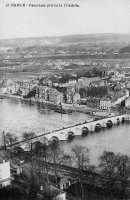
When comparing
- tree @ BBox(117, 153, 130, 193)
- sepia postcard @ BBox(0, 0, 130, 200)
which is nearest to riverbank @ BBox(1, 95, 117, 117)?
sepia postcard @ BBox(0, 0, 130, 200)

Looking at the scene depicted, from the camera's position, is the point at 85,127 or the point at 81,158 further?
the point at 85,127

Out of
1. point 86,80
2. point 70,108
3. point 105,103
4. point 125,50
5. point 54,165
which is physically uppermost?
point 125,50

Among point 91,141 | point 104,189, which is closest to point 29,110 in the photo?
point 91,141

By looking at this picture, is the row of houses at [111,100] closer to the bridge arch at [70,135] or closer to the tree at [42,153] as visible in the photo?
the bridge arch at [70,135]

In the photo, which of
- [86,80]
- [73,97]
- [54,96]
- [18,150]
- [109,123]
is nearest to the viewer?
[18,150]

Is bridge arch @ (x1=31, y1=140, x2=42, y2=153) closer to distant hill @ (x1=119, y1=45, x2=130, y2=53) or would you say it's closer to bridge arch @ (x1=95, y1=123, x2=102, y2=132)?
bridge arch @ (x1=95, y1=123, x2=102, y2=132)

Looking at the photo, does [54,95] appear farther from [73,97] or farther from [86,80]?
[86,80]

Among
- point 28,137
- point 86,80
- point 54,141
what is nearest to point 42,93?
point 86,80
